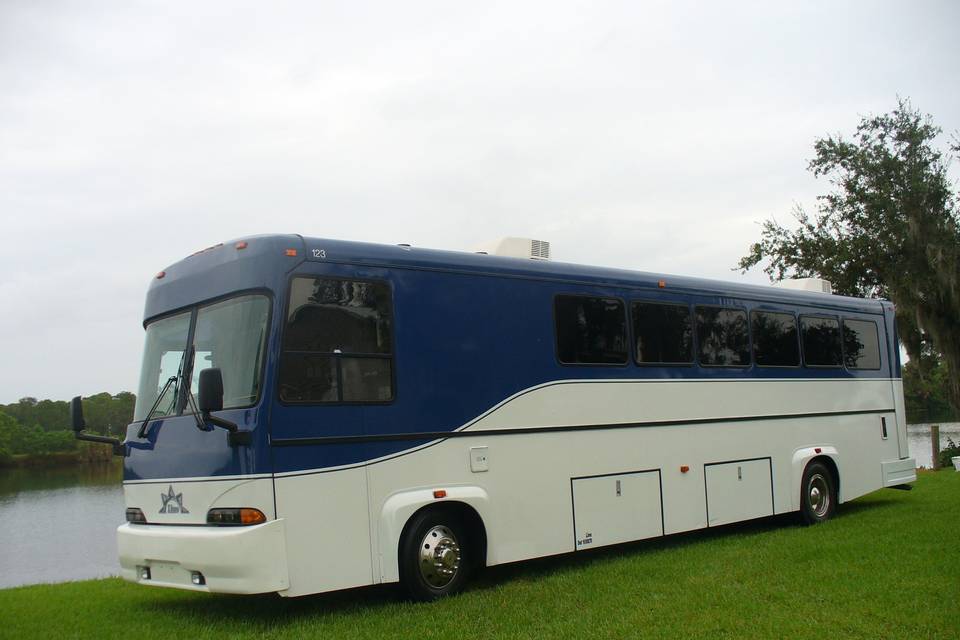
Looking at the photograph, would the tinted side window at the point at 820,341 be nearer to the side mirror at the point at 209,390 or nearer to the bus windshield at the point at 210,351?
the bus windshield at the point at 210,351

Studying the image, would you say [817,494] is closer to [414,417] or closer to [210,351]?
[414,417]

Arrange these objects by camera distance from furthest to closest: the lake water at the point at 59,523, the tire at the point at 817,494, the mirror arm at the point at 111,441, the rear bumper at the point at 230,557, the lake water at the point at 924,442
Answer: the lake water at the point at 924,442
the lake water at the point at 59,523
the tire at the point at 817,494
the mirror arm at the point at 111,441
the rear bumper at the point at 230,557

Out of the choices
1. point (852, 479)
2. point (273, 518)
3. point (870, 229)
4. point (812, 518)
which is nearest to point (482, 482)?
point (273, 518)

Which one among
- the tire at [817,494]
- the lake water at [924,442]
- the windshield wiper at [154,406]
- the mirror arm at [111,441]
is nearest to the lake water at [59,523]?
the lake water at [924,442]

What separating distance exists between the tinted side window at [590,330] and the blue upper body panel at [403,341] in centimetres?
10

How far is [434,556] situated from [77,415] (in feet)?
11.2

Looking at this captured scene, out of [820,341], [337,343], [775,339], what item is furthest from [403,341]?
[820,341]

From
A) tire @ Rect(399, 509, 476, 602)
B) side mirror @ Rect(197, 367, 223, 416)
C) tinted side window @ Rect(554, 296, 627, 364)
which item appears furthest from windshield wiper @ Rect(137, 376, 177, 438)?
tinted side window @ Rect(554, 296, 627, 364)

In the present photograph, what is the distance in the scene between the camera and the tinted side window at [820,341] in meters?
11.9

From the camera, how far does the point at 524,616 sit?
688cm

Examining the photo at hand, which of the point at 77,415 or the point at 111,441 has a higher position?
the point at 77,415

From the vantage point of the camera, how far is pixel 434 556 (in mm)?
7531

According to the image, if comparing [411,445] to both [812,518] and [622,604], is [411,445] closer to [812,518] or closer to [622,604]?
[622,604]

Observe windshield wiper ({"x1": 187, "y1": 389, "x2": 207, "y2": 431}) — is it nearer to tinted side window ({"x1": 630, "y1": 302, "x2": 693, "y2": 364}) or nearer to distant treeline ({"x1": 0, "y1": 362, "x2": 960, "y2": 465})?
tinted side window ({"x1": 630, "y1": 302, "x2": 693, "y2": 364})
